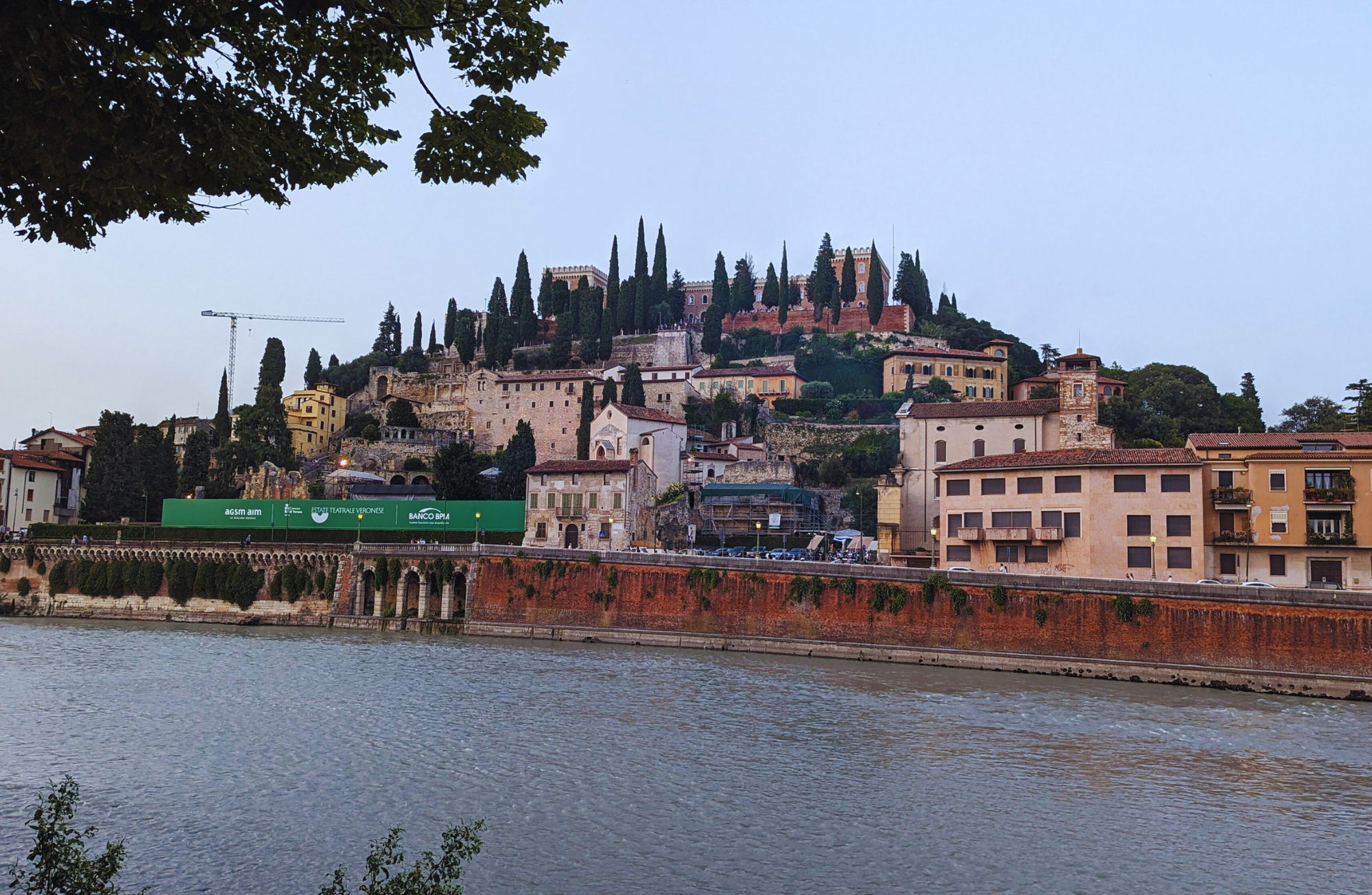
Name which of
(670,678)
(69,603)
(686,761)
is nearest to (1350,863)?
(686,761)

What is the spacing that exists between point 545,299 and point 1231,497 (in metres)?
84.2

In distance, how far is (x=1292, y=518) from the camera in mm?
40438

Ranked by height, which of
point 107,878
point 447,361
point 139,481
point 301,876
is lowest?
point 301,876

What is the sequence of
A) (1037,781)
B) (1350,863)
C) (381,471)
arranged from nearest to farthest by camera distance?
1. (1350,863)
2. (1037,781)
3. (381,471)

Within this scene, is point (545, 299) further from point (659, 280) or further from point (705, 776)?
point (705, 776)

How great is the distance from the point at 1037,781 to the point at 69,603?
5295 centimetres

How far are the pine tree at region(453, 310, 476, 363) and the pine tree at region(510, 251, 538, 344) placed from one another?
475 centimetres

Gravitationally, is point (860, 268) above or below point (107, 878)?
above

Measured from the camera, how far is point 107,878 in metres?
8.37

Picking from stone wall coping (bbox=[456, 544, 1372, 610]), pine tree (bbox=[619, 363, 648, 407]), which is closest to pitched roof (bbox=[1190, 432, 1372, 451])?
stone wall coping (bbox=[456, 544, 1372, 610])

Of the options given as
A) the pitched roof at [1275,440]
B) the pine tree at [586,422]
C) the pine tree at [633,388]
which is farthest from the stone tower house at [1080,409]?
the pine tree at [633,388]

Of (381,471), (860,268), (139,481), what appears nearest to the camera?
(139,481)

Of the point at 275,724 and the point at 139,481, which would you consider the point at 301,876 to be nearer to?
the point at 275,724

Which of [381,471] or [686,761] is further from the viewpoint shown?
[381,471]
